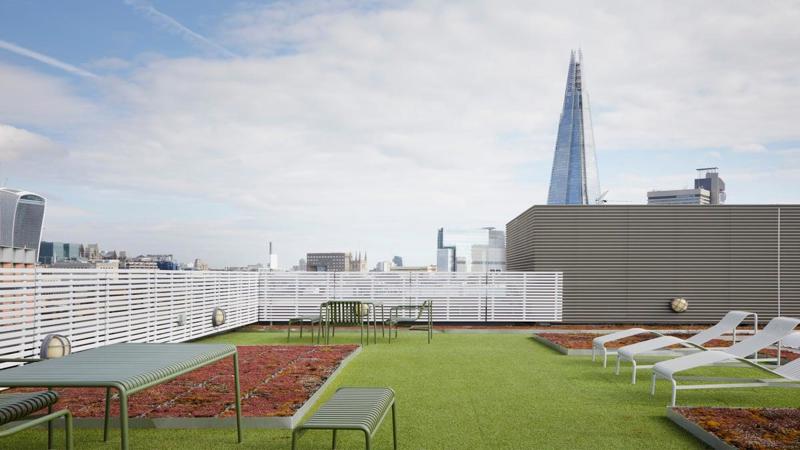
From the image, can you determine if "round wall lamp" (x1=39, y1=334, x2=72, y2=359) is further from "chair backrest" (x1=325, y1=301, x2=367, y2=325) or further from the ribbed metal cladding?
the ribbed metal cladding

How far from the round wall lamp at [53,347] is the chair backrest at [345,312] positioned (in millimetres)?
4373

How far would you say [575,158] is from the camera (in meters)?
120

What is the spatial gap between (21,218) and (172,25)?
51.0 meters

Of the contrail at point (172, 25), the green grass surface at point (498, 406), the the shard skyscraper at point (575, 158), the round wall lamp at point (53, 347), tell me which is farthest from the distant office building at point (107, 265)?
the the shard skyscraper at point (575, 158)

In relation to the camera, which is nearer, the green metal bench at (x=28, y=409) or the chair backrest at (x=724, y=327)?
the green metal bench at (x=28, y=409)

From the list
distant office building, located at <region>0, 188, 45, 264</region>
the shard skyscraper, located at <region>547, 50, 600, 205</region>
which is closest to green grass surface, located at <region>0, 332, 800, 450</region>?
distant office building, located at <region>0, 188, 45, 264</region>

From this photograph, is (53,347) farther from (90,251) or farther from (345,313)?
(90,251)

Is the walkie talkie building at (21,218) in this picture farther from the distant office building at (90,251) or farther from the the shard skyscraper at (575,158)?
the the shard skyscraper at (575,158)

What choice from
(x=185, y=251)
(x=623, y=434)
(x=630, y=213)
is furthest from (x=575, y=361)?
(x=185, y=251)

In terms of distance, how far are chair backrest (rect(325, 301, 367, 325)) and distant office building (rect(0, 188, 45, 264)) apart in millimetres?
54341

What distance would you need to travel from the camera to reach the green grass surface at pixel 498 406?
466cm

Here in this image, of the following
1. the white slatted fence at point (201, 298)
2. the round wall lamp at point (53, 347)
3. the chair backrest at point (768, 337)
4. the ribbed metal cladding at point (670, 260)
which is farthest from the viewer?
the ribbed metal cladding at point (670, 260)

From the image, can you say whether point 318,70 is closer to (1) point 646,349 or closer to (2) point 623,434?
(1) point 646,349

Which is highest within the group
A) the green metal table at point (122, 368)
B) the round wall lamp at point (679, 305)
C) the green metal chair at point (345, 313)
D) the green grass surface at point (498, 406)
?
the green metal table at point (122, 368)
